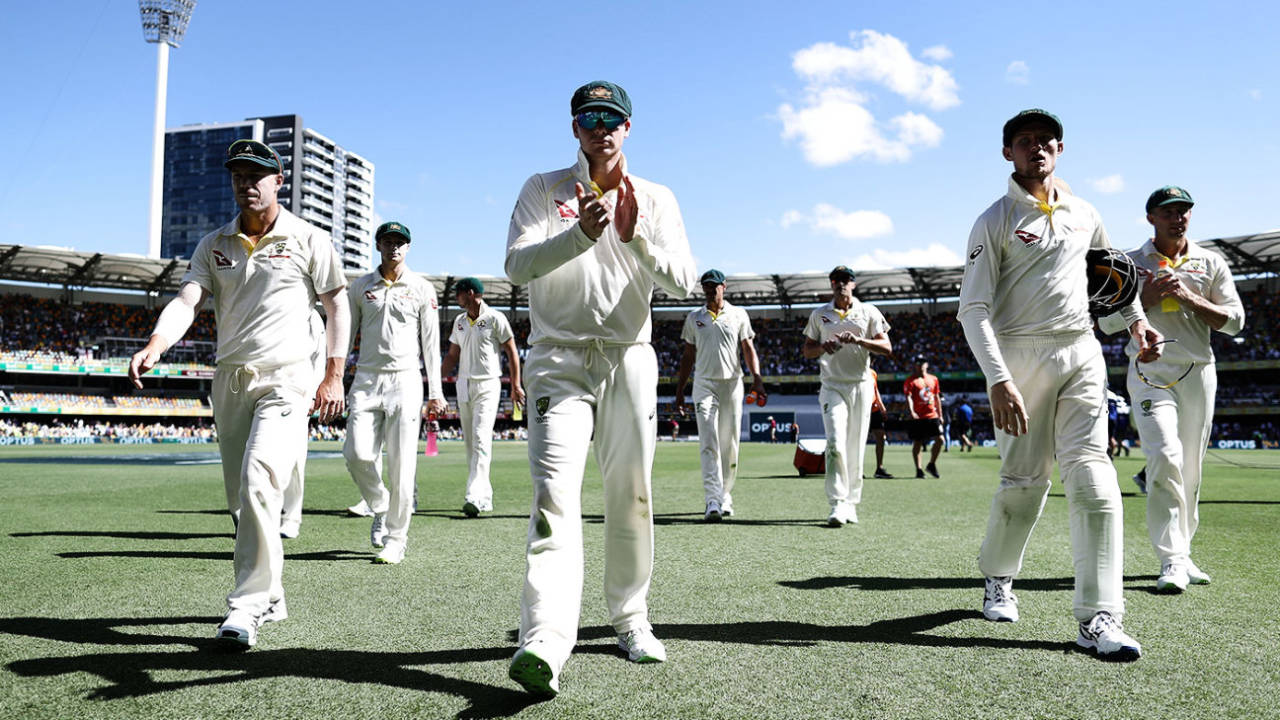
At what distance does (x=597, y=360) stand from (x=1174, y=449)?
4.05m

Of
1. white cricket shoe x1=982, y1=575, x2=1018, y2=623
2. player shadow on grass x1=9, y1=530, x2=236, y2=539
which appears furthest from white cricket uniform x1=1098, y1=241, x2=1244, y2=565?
player shadow on grass x1=9, y1=530, x2=236, y2=539

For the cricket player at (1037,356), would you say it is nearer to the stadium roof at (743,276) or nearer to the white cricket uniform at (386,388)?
the white cricket uniform at (386,388)

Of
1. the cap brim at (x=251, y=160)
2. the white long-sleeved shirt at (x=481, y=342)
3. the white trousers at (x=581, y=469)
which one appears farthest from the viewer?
the white long-sleeved shirt at (x=481, y=342)

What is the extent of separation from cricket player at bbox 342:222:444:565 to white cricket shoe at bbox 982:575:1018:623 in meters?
4.10

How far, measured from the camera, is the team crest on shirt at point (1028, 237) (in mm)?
4062

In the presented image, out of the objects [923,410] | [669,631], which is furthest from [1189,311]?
[923,410]

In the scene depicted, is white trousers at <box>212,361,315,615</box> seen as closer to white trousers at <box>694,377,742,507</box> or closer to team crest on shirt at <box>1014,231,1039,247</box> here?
team crest on shirt at <box>1014,231,1039,247</box>

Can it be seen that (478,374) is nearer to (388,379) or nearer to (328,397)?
(388,379)

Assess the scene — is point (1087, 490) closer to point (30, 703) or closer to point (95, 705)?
point (95, 705)

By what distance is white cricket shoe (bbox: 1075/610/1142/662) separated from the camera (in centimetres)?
344

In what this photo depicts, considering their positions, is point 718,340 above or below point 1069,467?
above

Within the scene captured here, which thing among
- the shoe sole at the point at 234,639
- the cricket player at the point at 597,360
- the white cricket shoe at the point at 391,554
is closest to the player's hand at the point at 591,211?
the cricket player at the point at 597,360

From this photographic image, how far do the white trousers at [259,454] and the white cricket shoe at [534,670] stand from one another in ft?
5.47

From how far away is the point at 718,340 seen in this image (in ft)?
29.9
